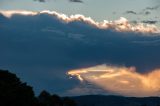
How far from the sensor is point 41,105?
131m

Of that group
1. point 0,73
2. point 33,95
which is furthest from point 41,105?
point 0,73

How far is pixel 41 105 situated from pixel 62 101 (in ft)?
89.5

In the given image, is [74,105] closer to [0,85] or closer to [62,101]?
[62,101]

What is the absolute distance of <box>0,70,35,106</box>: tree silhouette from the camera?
388 feet

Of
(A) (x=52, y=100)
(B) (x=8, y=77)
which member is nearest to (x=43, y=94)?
(A) (x=52, y=100)

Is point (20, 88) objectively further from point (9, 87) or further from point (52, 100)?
point (52, 100)

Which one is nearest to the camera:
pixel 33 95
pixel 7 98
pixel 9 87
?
pixel 7 98

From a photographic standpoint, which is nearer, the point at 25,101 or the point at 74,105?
the point at 25,101

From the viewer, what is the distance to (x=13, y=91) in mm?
123188

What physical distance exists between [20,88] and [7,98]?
11.4 meters

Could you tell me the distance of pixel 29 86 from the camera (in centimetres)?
13650

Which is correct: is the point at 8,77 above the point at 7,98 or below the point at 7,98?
above

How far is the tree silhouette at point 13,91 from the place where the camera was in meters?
118

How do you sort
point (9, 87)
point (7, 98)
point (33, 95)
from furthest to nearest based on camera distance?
point (33, 95) → point (9, 87) → point (7, 98)
